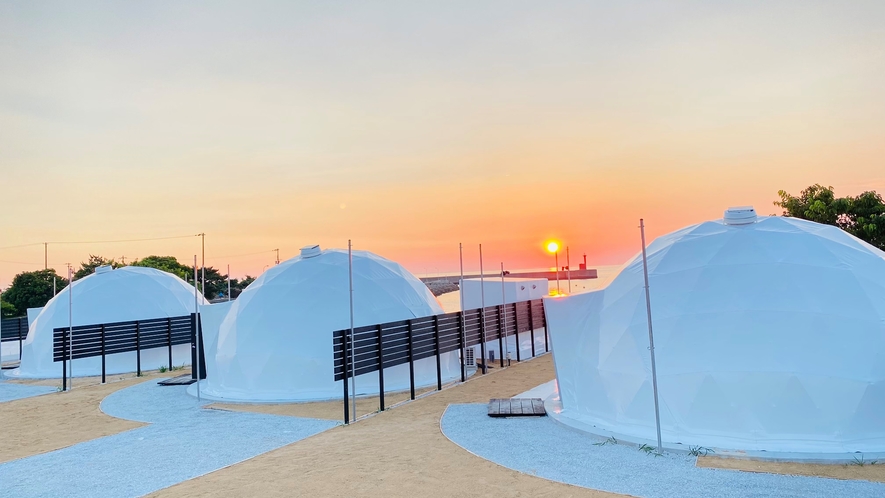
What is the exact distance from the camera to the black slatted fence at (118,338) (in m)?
21.4

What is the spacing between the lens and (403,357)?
1591cm

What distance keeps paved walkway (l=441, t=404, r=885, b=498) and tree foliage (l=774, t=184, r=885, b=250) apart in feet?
70.6

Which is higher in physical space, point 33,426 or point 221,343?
point 221,343

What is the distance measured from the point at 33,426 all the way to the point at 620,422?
608 inches

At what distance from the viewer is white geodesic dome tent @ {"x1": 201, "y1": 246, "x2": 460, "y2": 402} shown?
56.3ft

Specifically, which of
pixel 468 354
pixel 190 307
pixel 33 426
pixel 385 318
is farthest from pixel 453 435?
pixel 190 307

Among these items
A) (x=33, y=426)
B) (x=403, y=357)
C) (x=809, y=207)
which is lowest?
(x=33, y=426)

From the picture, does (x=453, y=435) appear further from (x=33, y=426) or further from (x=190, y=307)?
(x=190, y=307)

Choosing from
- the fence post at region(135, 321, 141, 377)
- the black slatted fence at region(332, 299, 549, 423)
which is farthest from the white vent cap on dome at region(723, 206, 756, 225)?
the fence post at region(135, 321, 141, 377)

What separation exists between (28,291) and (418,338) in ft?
175

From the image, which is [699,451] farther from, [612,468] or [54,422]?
[54,422]

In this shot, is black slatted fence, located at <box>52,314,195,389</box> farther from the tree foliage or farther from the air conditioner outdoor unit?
the tree foliage

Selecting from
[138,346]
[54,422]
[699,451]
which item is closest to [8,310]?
[138,346]

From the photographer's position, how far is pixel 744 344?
992 cm
